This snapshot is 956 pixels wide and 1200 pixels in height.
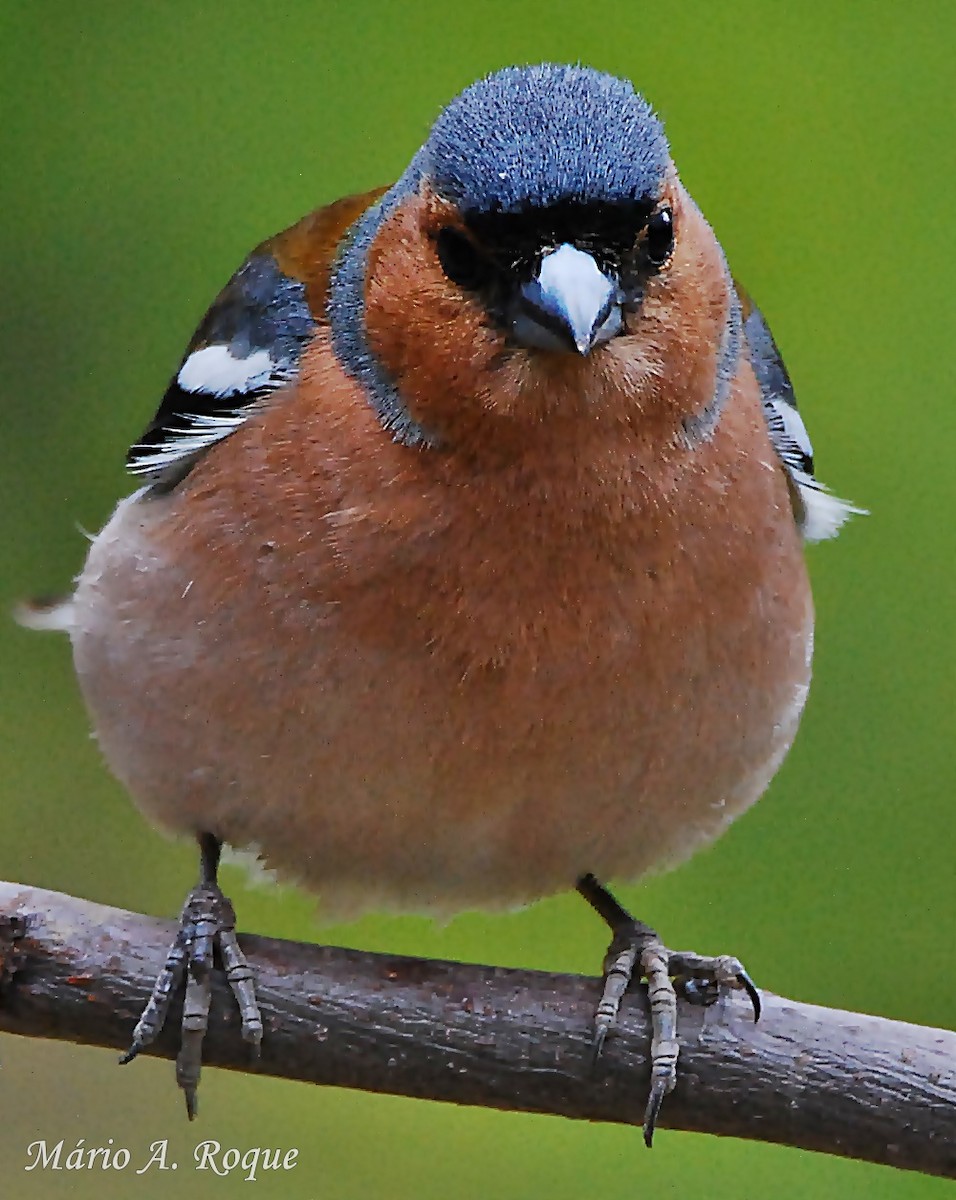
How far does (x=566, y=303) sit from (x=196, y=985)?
0.99 metres

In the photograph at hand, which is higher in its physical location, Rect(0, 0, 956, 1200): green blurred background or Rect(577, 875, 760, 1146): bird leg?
Rect(0, 0, 956, 1200): green blurred background

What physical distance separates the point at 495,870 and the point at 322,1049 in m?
0.34

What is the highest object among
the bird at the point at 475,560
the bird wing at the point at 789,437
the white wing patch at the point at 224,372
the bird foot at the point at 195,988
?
the bird wing at the point at 789,437

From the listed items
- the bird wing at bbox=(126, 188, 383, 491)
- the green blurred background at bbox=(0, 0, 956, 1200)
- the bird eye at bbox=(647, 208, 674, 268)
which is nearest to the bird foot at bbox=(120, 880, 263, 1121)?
the bird wing at bbox=(126, 188, 383, 491)

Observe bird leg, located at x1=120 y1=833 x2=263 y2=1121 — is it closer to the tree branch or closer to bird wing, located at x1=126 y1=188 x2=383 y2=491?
the tree branch

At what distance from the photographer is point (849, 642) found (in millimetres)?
3250

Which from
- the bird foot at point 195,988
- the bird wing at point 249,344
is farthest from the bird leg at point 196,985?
the bird wing at point 249,344

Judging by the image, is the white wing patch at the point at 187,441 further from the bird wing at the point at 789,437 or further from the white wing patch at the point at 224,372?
the bird wing at the point at 789,437

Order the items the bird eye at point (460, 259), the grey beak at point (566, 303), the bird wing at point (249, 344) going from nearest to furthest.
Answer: the grey beak at point (566, 303)
the bird eye at point (460, 259)
the bird wing at point (249, 344)

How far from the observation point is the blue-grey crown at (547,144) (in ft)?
6.04

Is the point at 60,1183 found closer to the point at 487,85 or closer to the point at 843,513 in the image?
the point at 843,513

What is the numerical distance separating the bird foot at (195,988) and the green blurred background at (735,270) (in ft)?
2.30

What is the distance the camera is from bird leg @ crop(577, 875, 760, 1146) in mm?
2229

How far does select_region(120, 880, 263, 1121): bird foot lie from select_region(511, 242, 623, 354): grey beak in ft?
2.88
